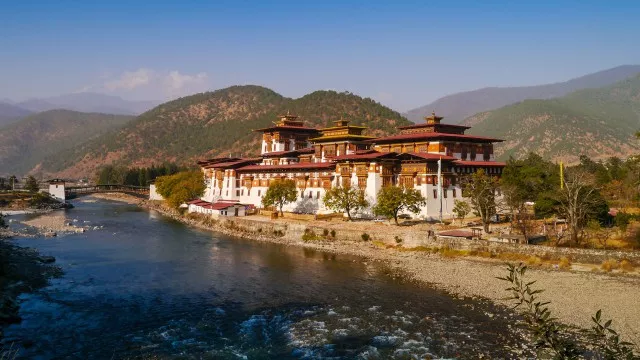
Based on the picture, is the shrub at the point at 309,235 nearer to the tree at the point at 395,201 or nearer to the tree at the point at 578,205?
the tree at the point at 395,201

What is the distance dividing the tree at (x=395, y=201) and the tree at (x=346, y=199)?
12.0 ft

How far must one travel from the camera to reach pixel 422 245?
5019 centimetres

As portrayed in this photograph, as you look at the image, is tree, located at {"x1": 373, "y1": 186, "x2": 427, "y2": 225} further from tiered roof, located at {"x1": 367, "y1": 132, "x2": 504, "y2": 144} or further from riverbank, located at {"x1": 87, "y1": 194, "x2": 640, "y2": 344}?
tiered roof, located at {"x1": 367, "y1": 132, "x2": 504, "y2": 144}

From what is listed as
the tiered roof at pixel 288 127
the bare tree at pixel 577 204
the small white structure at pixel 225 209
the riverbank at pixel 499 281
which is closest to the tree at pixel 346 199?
the riverbank at pixel 499 281

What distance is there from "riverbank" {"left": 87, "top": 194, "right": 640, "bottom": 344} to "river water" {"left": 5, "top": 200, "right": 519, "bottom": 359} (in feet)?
7.40

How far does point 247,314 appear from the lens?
102 feet

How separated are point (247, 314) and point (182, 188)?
228 ft

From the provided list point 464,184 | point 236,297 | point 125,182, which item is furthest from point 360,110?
point 236,297

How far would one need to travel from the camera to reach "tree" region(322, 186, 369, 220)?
208 feet

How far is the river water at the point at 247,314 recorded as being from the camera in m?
25.1

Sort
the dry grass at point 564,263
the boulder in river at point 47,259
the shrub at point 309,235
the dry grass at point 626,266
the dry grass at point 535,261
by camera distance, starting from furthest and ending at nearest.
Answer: the shrub at point 309,235, the boulder in river at point 47,259, the dry grass at point 535,261, the dry grass at point 564,263, the dry grass at point 626,266

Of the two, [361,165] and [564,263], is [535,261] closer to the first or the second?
[564,263]

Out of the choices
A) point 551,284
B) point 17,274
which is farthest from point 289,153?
point 551,284

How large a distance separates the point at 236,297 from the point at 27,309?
494 inches
